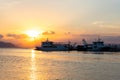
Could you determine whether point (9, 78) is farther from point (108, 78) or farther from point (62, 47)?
point (62, 47)

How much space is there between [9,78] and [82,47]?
498 ft

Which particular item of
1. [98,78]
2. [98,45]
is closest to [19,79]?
[98,78]

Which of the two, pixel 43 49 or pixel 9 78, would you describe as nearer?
pixel 9 78

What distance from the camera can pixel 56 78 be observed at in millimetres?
36656

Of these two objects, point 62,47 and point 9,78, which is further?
point 62,47

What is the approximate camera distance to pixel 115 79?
35531 mm

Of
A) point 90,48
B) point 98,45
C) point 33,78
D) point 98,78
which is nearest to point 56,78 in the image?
point 33,78

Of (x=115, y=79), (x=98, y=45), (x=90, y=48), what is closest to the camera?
(x=115, y=79)

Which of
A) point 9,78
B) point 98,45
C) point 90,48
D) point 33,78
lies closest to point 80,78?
point 33,78

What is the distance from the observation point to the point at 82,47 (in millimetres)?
186750

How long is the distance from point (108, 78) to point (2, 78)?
12983 millimetres

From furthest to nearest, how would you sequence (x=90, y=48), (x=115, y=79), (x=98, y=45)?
(x=90, y=48) < (x=98, y=45) < (x=115, y=79)

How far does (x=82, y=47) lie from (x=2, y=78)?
499ft

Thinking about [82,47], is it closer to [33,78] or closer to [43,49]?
[43,49]
